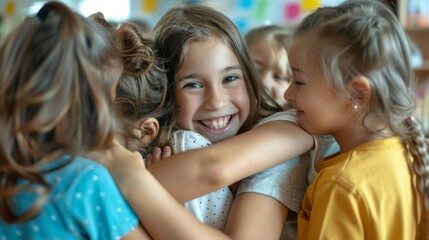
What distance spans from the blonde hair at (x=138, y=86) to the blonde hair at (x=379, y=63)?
1.35 feet

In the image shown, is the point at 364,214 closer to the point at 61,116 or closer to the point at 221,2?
the point at 61,116

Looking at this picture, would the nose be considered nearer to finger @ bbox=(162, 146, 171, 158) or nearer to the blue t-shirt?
finger @ bbox=(162, 146, 171, 158)

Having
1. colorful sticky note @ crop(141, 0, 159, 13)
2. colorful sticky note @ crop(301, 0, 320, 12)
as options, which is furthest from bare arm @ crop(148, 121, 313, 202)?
colorful sticky note @ crop(141, 0, 159, 13)

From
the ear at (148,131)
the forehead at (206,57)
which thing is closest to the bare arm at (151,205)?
the ear at (148,131)

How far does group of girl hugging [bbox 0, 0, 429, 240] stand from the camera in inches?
36.3

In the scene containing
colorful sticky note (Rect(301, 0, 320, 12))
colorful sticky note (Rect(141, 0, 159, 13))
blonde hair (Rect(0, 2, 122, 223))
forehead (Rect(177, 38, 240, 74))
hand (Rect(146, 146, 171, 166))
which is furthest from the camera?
colorful sticky note (Rect(141, 0, 159, 13))

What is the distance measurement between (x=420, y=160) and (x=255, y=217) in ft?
1.16

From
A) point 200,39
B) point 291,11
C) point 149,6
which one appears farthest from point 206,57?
point 149,6

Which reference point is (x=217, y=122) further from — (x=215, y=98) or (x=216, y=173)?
(x=216, y=173)

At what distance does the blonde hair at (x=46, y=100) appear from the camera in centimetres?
90

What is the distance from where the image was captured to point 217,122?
144 cm

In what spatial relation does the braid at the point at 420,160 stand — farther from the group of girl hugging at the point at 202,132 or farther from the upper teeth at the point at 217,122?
the upper teeth at the point at 217,122

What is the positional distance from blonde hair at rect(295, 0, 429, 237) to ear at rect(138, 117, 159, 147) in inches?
16.3

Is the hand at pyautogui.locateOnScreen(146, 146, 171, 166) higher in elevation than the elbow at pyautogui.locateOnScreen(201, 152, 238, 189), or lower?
lower
